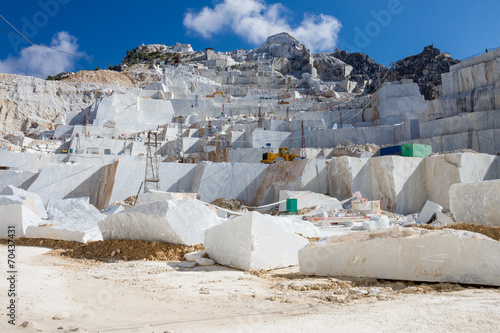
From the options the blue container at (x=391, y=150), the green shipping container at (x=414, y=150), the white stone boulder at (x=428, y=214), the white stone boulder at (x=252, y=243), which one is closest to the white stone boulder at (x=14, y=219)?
the white stone boulder at (x=252, y=243)

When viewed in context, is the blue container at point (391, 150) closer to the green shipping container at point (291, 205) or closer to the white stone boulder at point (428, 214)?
the green shipping container at point (291, 205)

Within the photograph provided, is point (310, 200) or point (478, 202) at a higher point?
point (478, 202)

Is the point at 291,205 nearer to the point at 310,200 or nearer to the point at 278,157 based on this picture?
the point at 310,200

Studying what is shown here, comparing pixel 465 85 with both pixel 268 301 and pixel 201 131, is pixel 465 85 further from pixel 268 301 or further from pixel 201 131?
pixel 268 301

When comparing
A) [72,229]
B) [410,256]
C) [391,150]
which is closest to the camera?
[410,256]

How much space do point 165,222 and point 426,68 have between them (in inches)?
1869

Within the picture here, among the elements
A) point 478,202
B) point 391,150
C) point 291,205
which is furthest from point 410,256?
point 391,150

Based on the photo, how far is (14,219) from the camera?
7.82 m

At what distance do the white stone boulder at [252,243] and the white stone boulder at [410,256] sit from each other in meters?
0.55

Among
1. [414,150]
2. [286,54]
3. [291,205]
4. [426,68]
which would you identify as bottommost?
[291,205]

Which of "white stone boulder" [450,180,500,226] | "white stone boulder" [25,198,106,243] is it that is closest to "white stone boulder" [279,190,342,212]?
"white stone boulder" [25,198,106,243]

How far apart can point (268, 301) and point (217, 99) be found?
45.9 m

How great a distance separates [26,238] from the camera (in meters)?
7.68

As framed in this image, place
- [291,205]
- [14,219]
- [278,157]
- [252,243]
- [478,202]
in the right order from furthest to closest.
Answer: [278,157] → [291,205] → [14,219] → [478,202] → [252,243]
